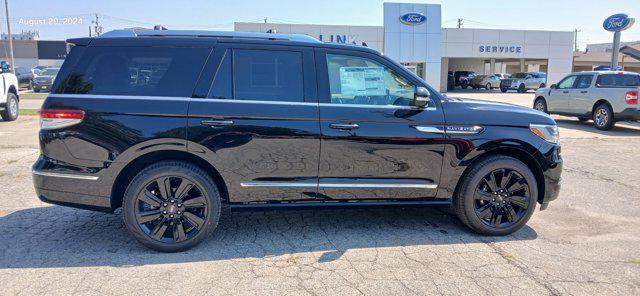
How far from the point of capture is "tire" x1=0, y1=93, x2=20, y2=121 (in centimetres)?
1230

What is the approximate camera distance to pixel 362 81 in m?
4.09

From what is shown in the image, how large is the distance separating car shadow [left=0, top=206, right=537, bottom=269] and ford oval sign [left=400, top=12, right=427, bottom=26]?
28.5m

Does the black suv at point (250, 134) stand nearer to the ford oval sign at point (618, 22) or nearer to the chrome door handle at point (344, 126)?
the chrome door handle at point (344, 126)

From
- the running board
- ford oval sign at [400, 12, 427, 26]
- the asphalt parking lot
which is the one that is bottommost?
the asphalt parking lot

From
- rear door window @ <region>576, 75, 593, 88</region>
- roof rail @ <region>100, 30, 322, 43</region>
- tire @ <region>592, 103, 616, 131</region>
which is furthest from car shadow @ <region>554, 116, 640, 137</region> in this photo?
roof rail @ <region>100, 30, 322, 43</region>

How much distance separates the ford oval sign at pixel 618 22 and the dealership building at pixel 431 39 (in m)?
11.5

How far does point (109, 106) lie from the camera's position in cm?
A: 362

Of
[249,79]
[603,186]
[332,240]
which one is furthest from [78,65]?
[603,186]

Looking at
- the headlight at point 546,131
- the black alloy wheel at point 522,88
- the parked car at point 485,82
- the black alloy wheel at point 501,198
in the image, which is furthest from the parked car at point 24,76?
the black alloy wheel at point 522,88

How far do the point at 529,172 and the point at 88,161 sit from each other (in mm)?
4044

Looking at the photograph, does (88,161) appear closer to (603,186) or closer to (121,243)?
(121,243)

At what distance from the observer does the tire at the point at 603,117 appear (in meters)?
12.6

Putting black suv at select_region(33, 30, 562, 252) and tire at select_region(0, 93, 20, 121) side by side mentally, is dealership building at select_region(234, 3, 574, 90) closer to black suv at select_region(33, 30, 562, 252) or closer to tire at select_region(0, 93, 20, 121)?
tire at select_region(0, 93, 20, 121)

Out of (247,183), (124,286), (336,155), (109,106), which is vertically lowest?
(124,286)
